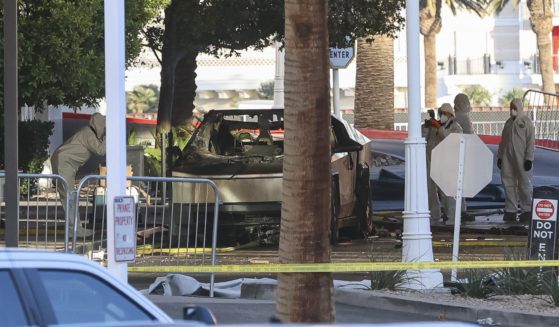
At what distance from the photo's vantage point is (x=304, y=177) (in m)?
8.62

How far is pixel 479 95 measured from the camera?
299 ft

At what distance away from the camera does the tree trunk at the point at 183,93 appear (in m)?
26.6

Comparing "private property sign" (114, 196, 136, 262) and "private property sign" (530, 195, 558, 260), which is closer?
"private property sign" (114, 196, 136, 262)

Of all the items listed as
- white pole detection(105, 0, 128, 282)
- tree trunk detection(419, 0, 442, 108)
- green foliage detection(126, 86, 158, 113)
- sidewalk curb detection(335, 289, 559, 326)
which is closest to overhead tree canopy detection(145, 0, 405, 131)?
sidewalk curb detection(335, 289, 559, 326)

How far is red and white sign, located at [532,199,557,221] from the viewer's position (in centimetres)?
1148

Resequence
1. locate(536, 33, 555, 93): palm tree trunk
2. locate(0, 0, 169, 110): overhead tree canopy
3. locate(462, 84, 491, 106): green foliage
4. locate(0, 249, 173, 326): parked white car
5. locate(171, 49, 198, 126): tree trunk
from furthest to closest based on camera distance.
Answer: locate(462, 84, 491, 106): green foliage, locate(536, 33, 555, 93): palm tree trunk, locate(171, 49, 198, 126): tree trunk, locate(0, 0, 169, 110): overhead tree canopy, locate(0, 249, 173, 326): parked white car

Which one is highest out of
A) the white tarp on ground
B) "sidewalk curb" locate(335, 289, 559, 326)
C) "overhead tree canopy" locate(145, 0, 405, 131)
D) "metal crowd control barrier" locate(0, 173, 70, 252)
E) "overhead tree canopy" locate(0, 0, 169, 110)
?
"overhead tree canopy" locate(145, 0, 405, 131)

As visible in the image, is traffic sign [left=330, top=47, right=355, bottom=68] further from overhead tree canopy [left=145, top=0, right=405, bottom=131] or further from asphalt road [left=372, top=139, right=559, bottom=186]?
asphalt road [left=372, top=139, right=559, bottom=186]

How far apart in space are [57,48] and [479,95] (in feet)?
254

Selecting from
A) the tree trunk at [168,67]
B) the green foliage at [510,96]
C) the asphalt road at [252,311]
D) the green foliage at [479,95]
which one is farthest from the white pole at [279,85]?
the green foliage at [479,95]

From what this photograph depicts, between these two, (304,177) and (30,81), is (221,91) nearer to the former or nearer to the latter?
(30,81)

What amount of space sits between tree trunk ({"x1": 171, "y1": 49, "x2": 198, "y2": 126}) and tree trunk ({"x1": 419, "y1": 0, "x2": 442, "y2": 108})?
26014mm

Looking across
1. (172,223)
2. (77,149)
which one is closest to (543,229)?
(172,223)

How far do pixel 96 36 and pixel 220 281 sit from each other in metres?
5.56
